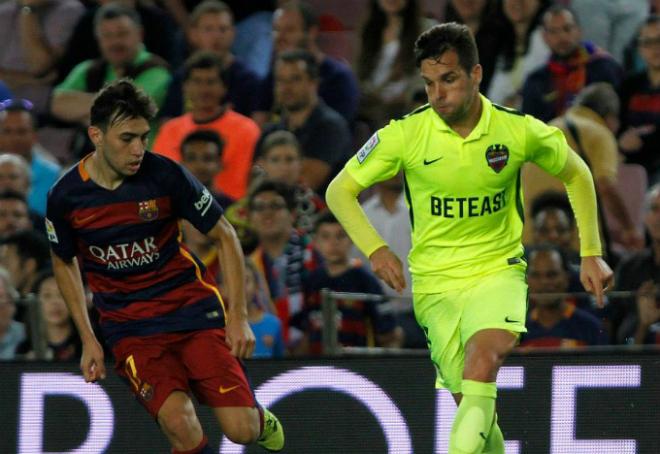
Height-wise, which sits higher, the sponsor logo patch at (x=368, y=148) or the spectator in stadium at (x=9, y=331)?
the sponsor logo patch at (x=368, y=148)

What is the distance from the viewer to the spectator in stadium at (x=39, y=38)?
469 inches

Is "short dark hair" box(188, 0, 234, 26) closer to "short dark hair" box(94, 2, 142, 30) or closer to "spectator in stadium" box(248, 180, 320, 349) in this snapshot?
"short dark hair" box(94, 2, 142, 30)

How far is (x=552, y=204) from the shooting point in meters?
9.61

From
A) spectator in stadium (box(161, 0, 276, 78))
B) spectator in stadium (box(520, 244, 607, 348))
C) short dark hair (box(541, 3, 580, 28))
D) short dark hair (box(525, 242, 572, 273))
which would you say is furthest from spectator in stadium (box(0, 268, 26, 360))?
short dark hair (box(541, 3, 580, 28))

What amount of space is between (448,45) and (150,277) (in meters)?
1.77

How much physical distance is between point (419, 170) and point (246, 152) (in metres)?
3.84

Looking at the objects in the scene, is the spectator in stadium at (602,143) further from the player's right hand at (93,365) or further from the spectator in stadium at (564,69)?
the player's right hand at (93,365)

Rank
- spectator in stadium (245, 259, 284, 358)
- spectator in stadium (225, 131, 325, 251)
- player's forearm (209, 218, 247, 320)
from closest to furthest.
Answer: player's forearm (209, 218, 247, 320), spectator in stadium (245, 259, 284, 358), spectator in stadium (225, 131, 325, 251)

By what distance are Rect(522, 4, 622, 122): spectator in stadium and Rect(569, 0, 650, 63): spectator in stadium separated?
57 centimetres

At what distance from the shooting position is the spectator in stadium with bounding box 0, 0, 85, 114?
39.1 feet

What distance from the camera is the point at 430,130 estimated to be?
6.86m

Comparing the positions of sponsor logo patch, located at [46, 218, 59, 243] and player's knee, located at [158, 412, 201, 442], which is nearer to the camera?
player's knee, located at [158, 412, 201, 442]

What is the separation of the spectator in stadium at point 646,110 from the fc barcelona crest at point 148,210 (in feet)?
13.6

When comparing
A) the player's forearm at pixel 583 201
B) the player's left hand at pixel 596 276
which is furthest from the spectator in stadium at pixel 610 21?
the player's left hand at pixel 596 276
